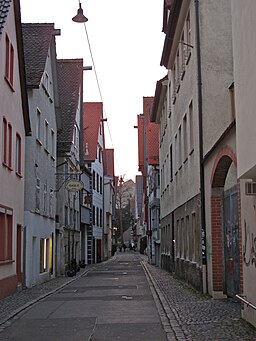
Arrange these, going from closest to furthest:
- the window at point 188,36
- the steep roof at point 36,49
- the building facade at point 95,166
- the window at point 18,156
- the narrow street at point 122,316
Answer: the narrow street at point 122,316 < the window at point 188,36 < the window at point 18,156 < the steep roof at point 36,49 < the building facade at point 95,166

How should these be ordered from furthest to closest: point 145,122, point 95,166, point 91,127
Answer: point 145,122, point 91,127, point 95,166

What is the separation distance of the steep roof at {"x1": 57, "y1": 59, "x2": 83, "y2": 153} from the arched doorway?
15.2m

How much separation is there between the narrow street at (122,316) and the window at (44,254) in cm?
568

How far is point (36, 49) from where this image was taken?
25781 mm

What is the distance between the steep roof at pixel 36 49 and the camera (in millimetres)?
23891

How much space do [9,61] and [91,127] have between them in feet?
113

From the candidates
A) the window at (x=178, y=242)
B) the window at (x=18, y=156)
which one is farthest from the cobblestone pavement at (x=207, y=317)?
the window at (x=178, y=242)

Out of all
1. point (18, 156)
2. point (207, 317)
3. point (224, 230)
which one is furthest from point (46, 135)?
point (207, 317)

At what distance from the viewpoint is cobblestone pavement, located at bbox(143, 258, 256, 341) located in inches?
403

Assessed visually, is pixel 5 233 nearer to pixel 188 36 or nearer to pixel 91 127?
pixel 188 36

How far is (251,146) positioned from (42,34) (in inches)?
741

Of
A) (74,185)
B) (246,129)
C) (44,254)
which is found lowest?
(44,254)

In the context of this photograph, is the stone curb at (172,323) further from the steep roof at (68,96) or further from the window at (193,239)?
the steep roof at (68,96)

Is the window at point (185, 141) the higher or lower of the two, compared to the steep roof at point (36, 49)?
lower
